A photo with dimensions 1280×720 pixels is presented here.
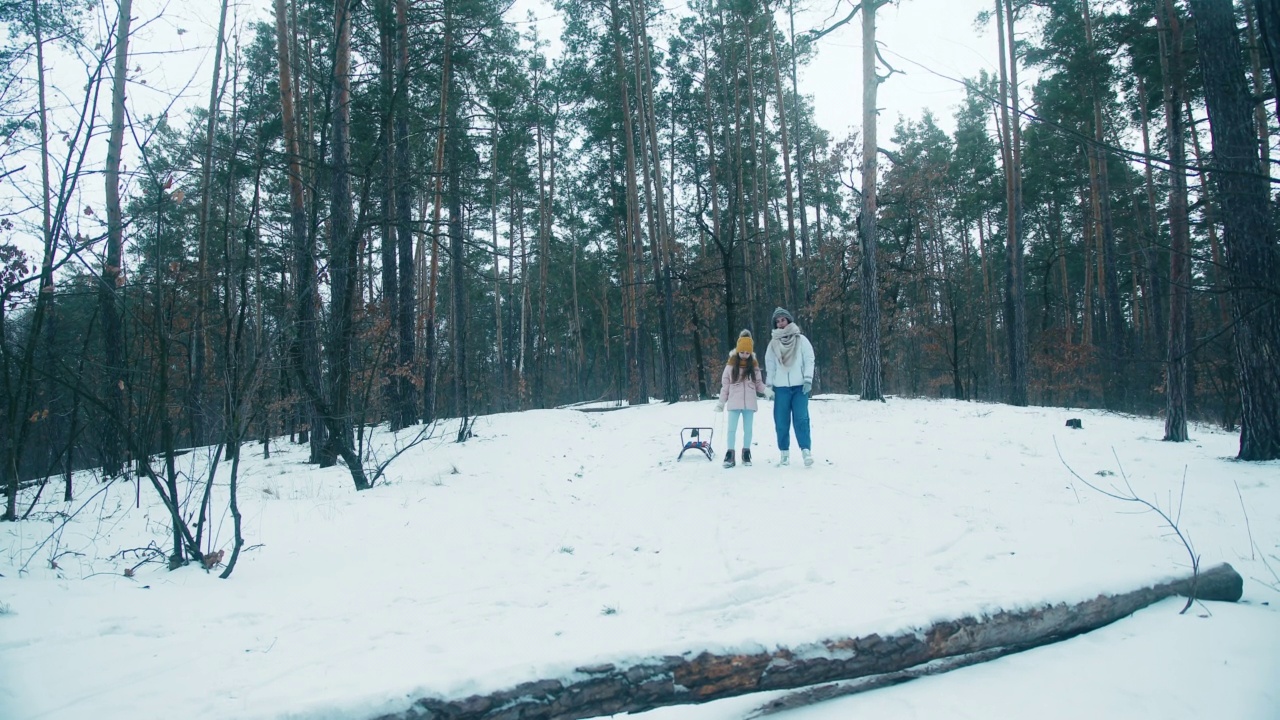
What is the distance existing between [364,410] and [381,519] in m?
1.61

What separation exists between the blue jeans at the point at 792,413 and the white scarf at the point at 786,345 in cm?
37

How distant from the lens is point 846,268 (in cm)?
2258

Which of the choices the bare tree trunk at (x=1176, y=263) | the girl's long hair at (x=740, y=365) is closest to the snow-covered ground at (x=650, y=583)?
the bare tree trunk at (x=1176, y=263)

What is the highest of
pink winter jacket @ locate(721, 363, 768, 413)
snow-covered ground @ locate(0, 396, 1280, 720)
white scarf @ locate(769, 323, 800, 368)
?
white scarf @ locate(769, 323, 800, 368)

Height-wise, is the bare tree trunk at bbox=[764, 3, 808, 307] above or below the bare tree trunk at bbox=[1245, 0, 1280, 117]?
above

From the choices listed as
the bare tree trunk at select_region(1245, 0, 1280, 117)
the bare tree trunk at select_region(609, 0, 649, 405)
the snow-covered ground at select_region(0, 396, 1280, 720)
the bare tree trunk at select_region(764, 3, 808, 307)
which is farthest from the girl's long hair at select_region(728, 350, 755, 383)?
the bare tree trunk at select_region(764, 3, 808, 307)

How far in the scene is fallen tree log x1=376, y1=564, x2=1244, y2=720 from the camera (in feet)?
7.82

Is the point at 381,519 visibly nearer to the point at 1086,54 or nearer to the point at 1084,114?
the point at 1086,54

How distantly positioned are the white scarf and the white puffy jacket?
43 millimetres

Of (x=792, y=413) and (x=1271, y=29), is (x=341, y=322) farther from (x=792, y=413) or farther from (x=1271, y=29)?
(x=1271, y=29)

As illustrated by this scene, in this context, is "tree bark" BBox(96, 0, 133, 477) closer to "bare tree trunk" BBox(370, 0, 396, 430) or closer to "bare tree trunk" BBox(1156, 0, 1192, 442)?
"bare tree trunk" BBox(370, 0, 396, 430)

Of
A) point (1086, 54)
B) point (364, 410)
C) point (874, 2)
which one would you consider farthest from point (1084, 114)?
point (364, 410)

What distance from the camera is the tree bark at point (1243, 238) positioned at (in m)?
6.34

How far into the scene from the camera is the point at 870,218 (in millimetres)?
14578
